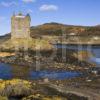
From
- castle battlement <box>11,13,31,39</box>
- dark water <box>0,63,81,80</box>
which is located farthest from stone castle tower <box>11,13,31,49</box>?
dark water <box>0,63,81,80</box>

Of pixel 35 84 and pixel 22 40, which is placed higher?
pixel 22 40

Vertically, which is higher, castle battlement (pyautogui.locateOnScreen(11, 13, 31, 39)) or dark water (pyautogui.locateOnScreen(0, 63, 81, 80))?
castle battlement (pyautogui.locateOnScreen(11, 13, 31, 39))

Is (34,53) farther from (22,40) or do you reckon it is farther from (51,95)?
(51,95)

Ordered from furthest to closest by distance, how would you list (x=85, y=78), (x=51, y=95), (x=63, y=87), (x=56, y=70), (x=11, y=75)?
(x=56, y=70), (x=11, y=75), (x=85, y=78), (x=63, y=87), (x=51, y=95)

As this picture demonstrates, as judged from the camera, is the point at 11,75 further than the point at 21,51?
No

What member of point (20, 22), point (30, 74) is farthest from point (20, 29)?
point (30, 74)

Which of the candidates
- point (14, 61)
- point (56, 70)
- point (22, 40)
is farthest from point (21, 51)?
point (56, 70)

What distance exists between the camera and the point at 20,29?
99.9 meters

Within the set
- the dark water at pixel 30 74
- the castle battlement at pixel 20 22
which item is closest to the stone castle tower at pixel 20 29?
the castle battlement at pixel 20 22

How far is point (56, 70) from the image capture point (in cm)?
7425

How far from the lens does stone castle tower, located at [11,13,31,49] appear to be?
99375 mm

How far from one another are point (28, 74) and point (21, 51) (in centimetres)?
3340

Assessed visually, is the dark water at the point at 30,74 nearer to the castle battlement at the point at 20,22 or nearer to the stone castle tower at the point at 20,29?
the castle battlement at the point at 20,22

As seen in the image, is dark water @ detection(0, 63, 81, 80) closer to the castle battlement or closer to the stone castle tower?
the castle battlement
